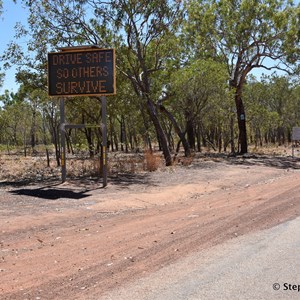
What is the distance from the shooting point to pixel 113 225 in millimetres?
9125

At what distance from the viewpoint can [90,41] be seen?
68.4 feet

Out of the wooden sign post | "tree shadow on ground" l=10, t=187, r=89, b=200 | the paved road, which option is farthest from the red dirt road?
the wooden sign post

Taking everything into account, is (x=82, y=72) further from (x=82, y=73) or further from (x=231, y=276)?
(x=231, y=276)

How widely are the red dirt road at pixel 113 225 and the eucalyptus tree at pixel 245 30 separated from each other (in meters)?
15.8

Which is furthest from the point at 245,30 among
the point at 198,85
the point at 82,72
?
the point at 82,72

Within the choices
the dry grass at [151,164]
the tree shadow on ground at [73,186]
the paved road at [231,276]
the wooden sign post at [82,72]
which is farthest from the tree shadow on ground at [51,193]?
the paved road at [231,276]

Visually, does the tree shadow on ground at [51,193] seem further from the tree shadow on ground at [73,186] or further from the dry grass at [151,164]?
the dry grass at [151,164]

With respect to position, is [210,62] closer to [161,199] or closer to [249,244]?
[161,199]

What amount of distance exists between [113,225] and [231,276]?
405cm

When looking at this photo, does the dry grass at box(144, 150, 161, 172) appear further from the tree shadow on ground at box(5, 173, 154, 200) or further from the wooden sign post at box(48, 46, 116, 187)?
the wooden sign post at box(48, 46, 116, 187)

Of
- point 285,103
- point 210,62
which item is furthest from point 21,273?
point 285,103

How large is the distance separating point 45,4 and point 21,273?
16018 mm

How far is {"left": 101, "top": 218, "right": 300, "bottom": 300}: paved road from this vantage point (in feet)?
16.1

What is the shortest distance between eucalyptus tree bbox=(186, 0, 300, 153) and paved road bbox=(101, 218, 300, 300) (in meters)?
23.2
